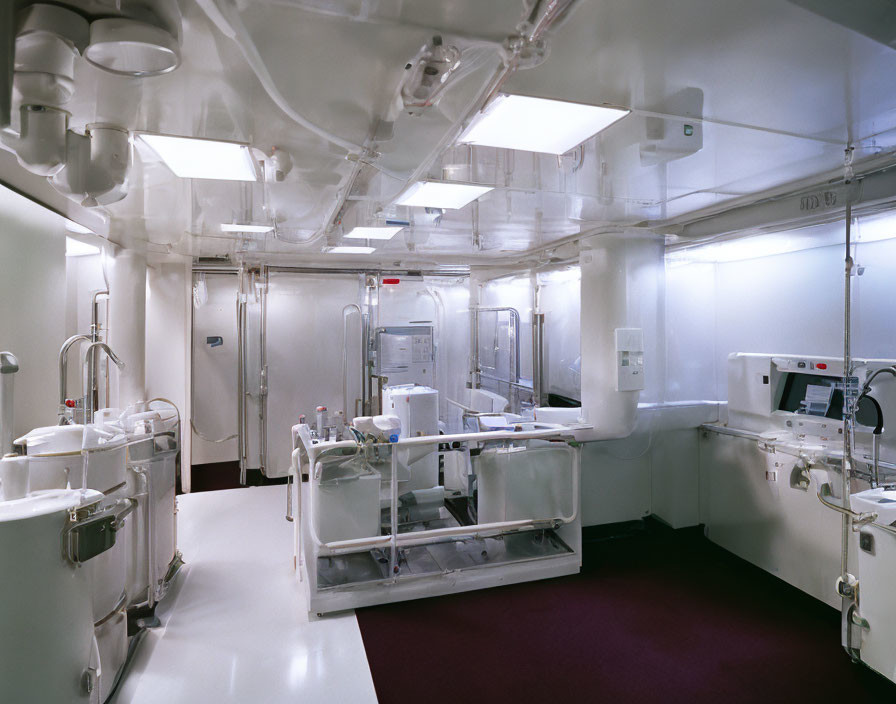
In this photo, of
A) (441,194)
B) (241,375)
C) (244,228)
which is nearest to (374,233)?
(244,228)

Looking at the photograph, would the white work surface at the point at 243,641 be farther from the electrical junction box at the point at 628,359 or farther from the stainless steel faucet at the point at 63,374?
the electrical junction box at the point at 628,359

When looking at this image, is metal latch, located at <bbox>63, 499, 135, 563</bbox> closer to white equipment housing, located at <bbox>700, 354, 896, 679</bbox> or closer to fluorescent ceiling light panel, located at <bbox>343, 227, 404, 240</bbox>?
fluorescent ceiling light panel, located at <bbox>343, 227, 404, 240</bbox>

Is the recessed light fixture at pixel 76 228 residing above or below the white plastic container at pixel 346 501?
above

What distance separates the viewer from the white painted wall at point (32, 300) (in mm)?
2740

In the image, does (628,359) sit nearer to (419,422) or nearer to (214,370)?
(419,422)

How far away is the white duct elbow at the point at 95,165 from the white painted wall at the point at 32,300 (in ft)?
4.04

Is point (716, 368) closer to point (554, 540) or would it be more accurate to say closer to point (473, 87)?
point (554, 540)

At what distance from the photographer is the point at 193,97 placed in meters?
1.70

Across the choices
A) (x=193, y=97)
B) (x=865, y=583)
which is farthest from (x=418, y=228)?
(x=865, y=583)

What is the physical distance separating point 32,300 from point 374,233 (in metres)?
2.07

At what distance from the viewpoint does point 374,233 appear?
12.5 ft

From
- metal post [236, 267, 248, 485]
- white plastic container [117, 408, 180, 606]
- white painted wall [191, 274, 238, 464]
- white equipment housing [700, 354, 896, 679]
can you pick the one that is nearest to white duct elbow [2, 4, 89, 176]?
white plastic container [117, 408, 180, 606]

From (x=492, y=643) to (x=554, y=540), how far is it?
3.75 feet

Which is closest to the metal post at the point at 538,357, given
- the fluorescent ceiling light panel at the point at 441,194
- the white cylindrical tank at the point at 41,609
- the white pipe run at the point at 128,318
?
the fluorescent ceiling light panel at the point at 441,194
